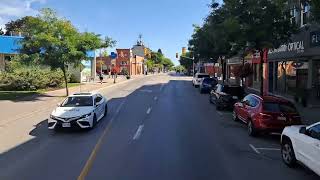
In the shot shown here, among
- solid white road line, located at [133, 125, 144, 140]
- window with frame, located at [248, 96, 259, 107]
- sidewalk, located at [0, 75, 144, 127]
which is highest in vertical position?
window with frame, located at [248, 96, 259, 107]

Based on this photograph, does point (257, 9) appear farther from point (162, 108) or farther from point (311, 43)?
point (162, 108)

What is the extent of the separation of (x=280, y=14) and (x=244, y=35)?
228cm

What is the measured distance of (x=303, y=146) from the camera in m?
10.4

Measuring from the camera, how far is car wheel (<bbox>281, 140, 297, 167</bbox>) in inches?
444

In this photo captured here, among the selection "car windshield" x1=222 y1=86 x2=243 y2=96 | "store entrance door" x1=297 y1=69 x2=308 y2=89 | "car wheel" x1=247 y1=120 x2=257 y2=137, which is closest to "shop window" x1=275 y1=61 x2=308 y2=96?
"store entrance door" x1=297 y1=69 x2=308 y2=89

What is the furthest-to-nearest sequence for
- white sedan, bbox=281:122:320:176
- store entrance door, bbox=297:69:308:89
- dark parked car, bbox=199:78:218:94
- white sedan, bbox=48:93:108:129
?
dark parked car, bbox=199:78:218:94 → store entrance door, bbox=297:69:308:89 → white sedan, bbox=48:93:108:129 → white sedan, bbox=281:122:320:176

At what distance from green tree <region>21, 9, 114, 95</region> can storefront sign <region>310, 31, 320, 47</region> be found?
50.4ft

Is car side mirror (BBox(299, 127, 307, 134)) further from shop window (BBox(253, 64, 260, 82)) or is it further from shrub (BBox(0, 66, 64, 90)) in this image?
shop window (BBox(253, 64, 260, 82))

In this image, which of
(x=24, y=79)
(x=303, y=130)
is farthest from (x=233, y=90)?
(x=24, y=79)

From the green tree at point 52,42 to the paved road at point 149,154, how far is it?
13.3 m

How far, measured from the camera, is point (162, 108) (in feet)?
87.7

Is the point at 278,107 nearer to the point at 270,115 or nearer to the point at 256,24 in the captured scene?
the point at 270,115

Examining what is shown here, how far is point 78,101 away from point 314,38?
49.5 ft

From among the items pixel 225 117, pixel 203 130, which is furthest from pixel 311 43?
pixel 203 130
